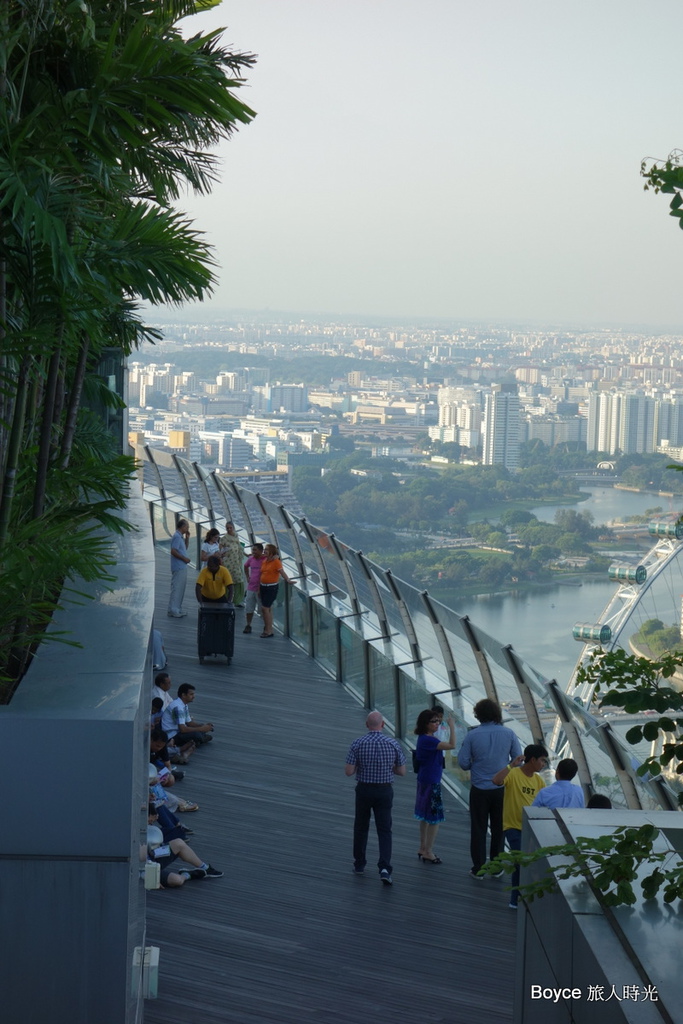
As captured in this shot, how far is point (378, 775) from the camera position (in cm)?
765

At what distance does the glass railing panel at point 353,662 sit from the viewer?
41.7 ft

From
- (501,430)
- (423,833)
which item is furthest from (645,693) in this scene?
(501,430)

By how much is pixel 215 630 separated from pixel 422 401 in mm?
45495

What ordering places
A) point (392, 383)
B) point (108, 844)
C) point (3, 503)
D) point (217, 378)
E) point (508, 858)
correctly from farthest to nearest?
point (392, 383) < point (217, 378) < point (3, 503) < point (508, 858) < point (108, 844)

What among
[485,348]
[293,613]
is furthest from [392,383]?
[293,613]

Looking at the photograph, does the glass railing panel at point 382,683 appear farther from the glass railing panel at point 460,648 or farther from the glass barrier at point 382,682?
the glass railing panel at point 460,648

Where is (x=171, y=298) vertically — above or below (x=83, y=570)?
above

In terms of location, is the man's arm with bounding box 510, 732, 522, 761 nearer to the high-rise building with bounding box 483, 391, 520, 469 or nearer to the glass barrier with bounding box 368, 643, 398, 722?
→ the glass barrier with bounding box 368, 643, 398, 722

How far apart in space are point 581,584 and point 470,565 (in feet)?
10.7

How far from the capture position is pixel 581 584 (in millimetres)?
31688

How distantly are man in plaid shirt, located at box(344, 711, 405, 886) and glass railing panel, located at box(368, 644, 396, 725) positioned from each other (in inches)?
156

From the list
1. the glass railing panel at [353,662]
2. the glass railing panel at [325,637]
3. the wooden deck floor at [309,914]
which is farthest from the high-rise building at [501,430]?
the wooden deck floor at [309,914]

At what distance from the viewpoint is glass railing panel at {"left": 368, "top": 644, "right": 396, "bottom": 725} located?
38.7 ft

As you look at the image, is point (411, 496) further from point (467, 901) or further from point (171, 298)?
point (171, 298)
